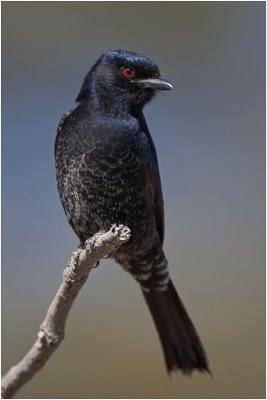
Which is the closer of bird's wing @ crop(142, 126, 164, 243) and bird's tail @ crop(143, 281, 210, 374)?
bird's wing @ crop(142, 126, 164, 243)

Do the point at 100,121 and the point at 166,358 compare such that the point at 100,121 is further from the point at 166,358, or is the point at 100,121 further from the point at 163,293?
the point at 166,358

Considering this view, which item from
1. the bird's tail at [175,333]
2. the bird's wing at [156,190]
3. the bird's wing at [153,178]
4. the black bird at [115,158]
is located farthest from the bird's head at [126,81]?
the bird's tail at [175,333]

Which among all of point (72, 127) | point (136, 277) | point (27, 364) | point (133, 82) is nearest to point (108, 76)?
point (133, 82)

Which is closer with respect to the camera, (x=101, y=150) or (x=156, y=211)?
(x=101, y=150)

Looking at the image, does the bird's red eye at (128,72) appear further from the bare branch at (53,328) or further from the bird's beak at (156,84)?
the bare branch at (53,328)

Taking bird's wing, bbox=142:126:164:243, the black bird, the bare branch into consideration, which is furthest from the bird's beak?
the bare branch

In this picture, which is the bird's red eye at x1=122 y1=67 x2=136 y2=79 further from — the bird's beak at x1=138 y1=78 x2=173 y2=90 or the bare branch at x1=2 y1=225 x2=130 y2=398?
the bare branch at x1=2 y1=225 x2=130 y2=398

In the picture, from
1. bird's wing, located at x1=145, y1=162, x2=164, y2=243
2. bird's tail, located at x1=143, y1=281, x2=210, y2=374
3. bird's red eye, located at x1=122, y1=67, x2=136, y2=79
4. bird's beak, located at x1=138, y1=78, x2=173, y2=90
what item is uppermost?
bird's red eye, located at x1=122, y1=67, x2=136, y2=79
